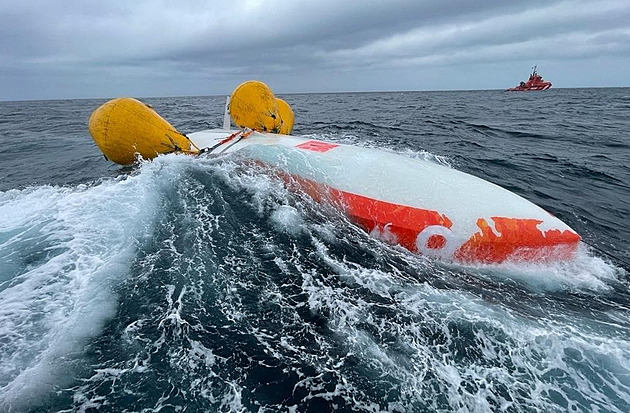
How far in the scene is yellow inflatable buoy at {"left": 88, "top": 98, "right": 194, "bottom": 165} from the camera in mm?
7715

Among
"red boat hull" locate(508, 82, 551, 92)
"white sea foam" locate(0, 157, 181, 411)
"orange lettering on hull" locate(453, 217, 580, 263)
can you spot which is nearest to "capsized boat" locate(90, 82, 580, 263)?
"orange lettering on hull" locate(453, 217, 580, 263)

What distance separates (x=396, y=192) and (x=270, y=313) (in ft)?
10.2

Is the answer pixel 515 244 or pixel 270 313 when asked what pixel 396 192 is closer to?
pixel 515 244

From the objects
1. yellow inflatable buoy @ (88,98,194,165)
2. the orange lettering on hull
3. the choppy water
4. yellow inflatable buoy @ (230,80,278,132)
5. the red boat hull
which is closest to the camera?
the choppy water

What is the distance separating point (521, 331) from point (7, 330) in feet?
17.0

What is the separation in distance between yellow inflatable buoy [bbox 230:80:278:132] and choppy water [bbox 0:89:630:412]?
302 centimetres

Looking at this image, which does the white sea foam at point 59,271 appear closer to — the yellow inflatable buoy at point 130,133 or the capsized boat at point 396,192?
the yellow inflatable buoy at point 130,133

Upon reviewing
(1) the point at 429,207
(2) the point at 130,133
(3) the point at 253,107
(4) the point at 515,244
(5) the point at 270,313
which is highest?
(3) the point at 253,107

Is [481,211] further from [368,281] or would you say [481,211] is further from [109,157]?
[109,157]

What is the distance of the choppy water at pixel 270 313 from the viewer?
2.95 m

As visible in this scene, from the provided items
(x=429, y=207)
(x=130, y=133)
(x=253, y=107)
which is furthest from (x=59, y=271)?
(x=253, y=107)

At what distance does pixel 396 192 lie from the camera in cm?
585

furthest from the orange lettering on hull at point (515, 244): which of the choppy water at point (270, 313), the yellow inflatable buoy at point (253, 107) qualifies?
the yellow inflatable buoy at point (253, 107)

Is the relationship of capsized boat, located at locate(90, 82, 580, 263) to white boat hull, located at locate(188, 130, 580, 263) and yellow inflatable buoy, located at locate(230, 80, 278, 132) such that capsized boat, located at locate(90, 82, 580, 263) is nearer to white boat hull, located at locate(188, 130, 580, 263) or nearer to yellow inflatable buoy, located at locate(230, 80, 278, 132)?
white boat hull, located at locate(188, 130, 580, 263)
